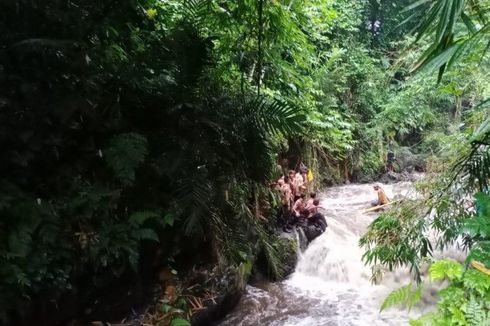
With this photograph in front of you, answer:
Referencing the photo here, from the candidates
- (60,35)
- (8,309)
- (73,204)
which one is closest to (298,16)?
(60,35)

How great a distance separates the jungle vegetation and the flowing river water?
697 mm

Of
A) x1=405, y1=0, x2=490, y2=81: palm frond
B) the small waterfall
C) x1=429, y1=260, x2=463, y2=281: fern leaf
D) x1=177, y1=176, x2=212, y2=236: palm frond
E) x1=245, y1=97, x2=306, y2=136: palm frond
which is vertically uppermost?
x1=405, y1=0, x2=490, y2=81: palm frond

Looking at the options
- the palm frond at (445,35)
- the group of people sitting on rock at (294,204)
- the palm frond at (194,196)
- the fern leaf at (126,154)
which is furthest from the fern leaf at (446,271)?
the group of people sitting on rock at (294,204)

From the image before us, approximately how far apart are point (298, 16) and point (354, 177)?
6961 millimetres

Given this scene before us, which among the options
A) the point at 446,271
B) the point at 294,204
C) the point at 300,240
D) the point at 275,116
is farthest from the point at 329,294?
the point at 275,116

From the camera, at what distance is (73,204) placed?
218 centimetres

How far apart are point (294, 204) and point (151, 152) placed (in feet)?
11.5

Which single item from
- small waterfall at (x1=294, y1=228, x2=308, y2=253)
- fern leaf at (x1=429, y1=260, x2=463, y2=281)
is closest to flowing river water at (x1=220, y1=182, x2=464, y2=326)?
small waterfall at (x1=294, y1=228, x2=308, y2=253)

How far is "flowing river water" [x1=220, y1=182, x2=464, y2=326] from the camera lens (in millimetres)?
3736

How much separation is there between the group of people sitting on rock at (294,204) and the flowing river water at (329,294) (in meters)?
0.38

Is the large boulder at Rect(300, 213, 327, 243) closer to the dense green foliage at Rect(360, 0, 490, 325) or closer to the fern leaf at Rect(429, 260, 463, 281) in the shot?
the dense green foliage at Rect(360, 0, 490, 325)

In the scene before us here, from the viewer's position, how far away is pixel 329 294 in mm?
4461

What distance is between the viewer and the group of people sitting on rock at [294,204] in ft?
17.4

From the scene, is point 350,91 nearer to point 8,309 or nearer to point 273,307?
point 273,307
